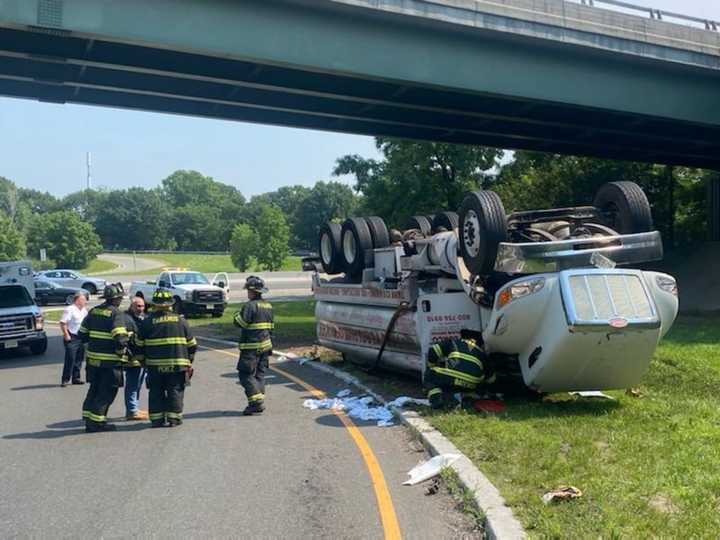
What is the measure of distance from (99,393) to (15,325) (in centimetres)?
920

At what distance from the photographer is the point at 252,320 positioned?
32.2 feet

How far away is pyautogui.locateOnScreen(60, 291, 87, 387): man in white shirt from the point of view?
12875mm

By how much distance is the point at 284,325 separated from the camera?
23500 millimetres

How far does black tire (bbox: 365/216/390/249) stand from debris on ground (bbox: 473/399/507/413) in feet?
14.4

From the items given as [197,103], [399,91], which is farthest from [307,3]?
[197,103]

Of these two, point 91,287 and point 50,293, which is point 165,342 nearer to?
point 50,293

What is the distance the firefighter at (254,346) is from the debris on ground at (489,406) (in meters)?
2.72

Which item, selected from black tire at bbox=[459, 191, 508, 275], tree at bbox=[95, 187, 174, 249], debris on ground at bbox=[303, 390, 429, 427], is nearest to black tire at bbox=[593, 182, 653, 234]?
black tire at bbox=[459, 191, 508, 275]

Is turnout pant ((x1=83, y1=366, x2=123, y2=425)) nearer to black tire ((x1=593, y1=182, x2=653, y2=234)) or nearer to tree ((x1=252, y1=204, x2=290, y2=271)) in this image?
black tire ((x1=593, y1=182, x2=653, y2=234))

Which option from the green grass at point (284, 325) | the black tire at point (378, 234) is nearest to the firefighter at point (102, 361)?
the black tire at point (378, 234)

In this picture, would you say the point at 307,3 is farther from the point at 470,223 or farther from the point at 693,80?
the point at 693,80

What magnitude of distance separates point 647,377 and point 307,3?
1052 centimetres

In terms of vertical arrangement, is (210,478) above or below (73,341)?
below

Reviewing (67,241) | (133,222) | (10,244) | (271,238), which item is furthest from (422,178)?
(133,222)
